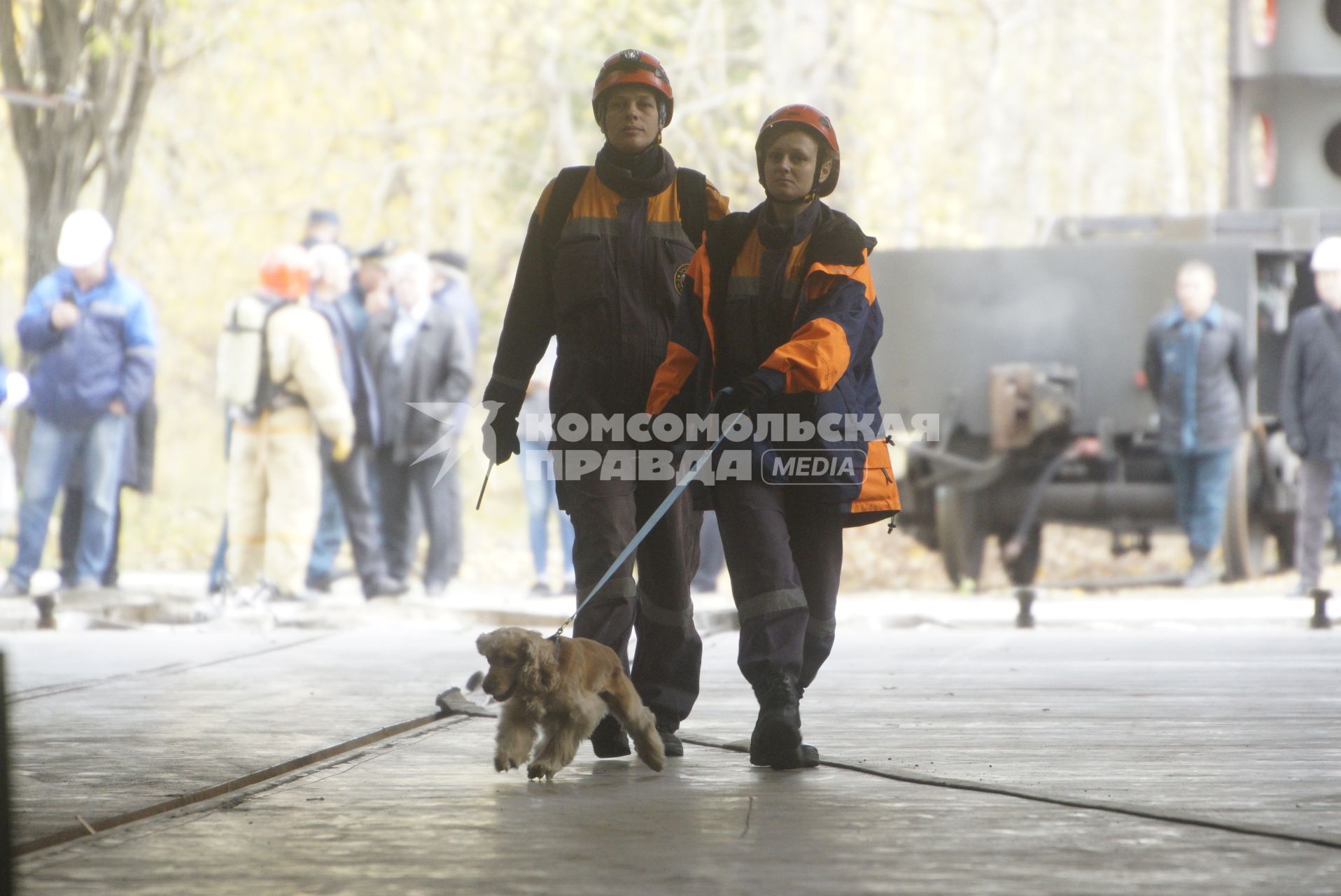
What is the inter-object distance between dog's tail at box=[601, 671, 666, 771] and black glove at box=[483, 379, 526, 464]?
2.87 ft

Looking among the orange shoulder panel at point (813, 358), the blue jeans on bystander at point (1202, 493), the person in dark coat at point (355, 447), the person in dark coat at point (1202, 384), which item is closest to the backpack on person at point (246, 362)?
the person in dark coat at point (355, 447)

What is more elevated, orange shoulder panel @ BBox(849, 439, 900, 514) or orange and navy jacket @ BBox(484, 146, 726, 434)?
orange and navy jacket @ BBox(484, 146, 726, 434)

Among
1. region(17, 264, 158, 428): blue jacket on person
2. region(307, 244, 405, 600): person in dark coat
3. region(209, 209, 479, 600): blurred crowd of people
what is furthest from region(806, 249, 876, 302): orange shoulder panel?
region(17, 264, 158, 428): blue jacket on person

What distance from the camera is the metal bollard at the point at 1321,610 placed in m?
10.9

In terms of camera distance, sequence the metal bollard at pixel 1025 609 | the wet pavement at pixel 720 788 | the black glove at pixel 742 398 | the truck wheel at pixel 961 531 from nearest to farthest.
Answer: the wet pavement at pixel 720 788 → the black glove at pixel 742 398 → the metal bollard at pixel 1025 609 → the truck wheel at pixel 961 531

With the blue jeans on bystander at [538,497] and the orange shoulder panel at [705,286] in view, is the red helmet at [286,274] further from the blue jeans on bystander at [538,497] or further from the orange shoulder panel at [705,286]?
the orange shoulder panel at [705,286]

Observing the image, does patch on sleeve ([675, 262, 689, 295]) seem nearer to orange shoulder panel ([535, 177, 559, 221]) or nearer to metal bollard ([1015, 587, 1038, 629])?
orange shoulder panel ([535, 177, 559, 221])

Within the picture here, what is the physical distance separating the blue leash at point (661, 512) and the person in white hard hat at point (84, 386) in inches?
286

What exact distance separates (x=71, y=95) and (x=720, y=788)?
1064cm

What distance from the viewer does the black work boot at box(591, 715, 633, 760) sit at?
634cm

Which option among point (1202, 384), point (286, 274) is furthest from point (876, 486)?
point (1202, 384)

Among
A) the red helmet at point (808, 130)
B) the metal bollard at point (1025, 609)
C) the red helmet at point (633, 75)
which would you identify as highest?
the red helmet at point (633, 75)

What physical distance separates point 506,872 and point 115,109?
39.3 ft

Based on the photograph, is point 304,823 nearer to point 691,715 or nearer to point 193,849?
point 193,849
